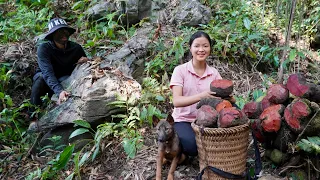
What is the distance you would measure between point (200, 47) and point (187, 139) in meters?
0.74

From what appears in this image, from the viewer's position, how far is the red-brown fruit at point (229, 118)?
89.3 inches

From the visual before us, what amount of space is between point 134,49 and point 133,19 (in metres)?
1.39

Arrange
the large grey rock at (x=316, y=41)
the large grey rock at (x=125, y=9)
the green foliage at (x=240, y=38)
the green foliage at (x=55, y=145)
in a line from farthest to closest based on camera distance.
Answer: the large grey rock at (x=316, y=41)
the large grey rock at (x=125, y=9)
the green foliage at (x=240, y=38)
the green foliage at (x=55, y=145)

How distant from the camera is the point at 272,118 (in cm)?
246

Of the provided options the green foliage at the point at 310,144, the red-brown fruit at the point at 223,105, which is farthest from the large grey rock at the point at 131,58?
the green foliage at the point at 310,144

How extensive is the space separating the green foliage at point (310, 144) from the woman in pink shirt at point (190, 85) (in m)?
0.79

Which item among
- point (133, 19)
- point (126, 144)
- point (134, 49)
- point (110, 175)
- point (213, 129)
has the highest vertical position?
point (133, 19)

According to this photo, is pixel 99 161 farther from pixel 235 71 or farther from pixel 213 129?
pixel 235 71

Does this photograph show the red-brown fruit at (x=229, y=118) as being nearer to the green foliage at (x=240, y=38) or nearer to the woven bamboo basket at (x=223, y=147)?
the woven bamboo basket at (x=223, y=147)

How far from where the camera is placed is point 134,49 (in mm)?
4562

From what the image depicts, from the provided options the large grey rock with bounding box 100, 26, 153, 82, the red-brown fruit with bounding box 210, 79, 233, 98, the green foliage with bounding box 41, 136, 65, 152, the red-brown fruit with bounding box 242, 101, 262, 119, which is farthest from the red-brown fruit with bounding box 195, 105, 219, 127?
the large grey rock with bounding box 100, 26, 153, 82

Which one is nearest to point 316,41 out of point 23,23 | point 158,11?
point 158,11

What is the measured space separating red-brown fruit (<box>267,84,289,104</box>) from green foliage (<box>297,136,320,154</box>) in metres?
0.36

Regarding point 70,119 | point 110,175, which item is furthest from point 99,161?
point 70,119
